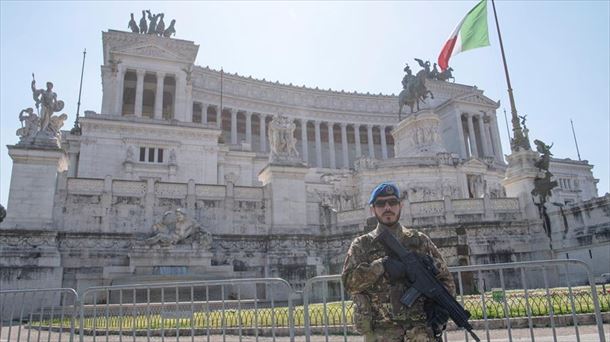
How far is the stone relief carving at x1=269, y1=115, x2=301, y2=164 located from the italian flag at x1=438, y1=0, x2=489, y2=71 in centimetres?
1073

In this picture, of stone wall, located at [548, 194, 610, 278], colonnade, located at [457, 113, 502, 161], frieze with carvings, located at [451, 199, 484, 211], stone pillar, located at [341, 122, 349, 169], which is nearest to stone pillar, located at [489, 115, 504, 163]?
colonnade, located at [457, 113, 502, 161]

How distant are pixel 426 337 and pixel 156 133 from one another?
42.7m

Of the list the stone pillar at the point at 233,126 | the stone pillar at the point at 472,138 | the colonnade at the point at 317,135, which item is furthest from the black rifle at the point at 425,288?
the stone pillar at the point at 472,138

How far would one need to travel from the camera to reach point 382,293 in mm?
4109

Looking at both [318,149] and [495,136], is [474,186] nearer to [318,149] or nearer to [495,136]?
[318,149]

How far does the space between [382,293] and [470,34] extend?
2533 cm

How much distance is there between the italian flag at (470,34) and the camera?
25.6 meters

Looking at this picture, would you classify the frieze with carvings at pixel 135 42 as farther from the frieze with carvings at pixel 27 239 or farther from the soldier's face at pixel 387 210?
the soldier's face at pixel 387 210

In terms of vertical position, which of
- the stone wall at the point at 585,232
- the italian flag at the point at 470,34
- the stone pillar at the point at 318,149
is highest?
the stone pillar at the point at 318,149

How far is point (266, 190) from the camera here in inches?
943

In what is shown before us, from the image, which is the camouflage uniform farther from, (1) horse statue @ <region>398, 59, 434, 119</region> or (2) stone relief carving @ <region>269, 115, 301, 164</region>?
(1) horse statue @ <region>398, 59, 434, 119</region>

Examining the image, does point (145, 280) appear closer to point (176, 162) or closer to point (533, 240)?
point (533, 240)

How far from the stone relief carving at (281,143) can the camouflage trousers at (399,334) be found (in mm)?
20474

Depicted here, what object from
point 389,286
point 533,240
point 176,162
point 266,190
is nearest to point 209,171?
point 176,162
